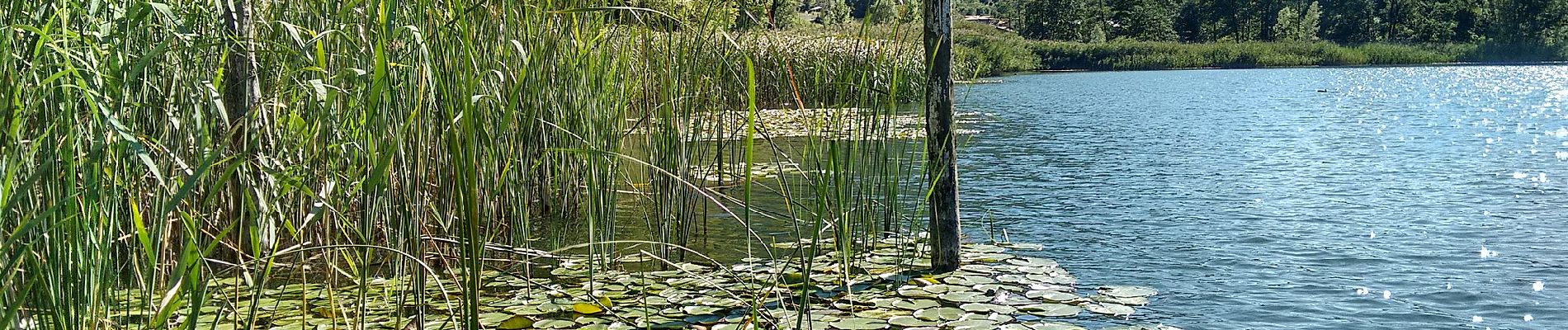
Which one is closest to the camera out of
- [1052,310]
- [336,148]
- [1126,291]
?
[336,148]

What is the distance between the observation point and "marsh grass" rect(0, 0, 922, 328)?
2273 millimetres

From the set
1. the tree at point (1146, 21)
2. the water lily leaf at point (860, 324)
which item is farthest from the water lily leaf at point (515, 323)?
the tree at point (1146, 21)

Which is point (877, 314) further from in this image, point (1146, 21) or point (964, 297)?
point (1146, 21)

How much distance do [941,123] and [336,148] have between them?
6.99 ft

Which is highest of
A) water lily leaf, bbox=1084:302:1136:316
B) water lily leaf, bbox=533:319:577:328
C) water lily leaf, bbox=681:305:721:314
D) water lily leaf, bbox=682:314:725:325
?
water lily leaf, bbox=533:319:577:328

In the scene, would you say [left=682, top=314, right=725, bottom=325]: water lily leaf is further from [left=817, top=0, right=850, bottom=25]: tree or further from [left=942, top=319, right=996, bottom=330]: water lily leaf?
A: [left=817, top=0, right=850, bottom=25]: tree

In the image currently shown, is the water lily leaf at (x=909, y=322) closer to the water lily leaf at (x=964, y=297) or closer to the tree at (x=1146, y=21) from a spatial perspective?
the water lily leaf at (x=964, y=297)

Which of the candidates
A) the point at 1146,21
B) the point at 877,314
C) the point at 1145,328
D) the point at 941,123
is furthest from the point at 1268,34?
the point at 877,314

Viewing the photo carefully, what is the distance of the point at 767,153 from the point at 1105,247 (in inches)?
207

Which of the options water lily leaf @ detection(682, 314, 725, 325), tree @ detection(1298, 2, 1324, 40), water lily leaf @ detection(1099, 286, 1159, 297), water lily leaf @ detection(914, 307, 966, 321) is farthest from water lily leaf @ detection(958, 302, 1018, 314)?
tree @ detection(1298, 2, 1324, 40)

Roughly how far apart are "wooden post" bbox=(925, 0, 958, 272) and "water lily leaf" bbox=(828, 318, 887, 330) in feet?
1.87

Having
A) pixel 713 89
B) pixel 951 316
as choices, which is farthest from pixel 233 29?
pixel 951 316

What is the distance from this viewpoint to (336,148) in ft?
9.36

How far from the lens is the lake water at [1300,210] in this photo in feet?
15.0
